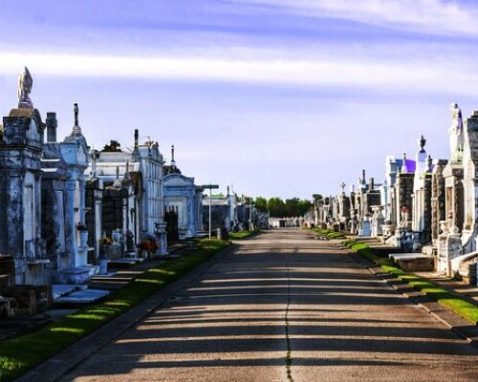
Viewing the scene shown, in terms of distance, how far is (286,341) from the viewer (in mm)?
14367

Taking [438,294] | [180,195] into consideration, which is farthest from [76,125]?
[180,195]

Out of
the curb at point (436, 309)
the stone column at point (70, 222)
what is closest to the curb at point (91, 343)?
the stone column at point (70, 222)

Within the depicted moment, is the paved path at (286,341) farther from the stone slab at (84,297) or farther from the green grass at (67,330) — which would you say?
the stone slab at (84,297)

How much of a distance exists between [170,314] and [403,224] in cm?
3092

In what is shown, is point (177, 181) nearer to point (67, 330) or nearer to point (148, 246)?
point (148, 246)

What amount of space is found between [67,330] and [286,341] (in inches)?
134

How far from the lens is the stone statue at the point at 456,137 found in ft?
109

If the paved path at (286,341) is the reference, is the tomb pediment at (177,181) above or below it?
above

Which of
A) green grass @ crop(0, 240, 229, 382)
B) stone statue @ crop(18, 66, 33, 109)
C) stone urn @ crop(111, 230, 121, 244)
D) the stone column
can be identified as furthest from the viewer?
stone urn @ crop(111, 230, 121, 244)

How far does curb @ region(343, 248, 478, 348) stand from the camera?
51.0ft

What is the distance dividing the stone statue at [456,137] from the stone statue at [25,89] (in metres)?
14.9

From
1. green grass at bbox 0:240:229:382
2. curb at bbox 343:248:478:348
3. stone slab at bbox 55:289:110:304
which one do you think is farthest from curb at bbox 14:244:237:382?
curb at bbox 343:248:478:348

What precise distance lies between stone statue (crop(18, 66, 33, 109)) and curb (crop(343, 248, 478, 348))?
9396 millimetres

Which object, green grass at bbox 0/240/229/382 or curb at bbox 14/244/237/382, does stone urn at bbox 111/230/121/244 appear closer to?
green grass at bbox 0/240/229/382
